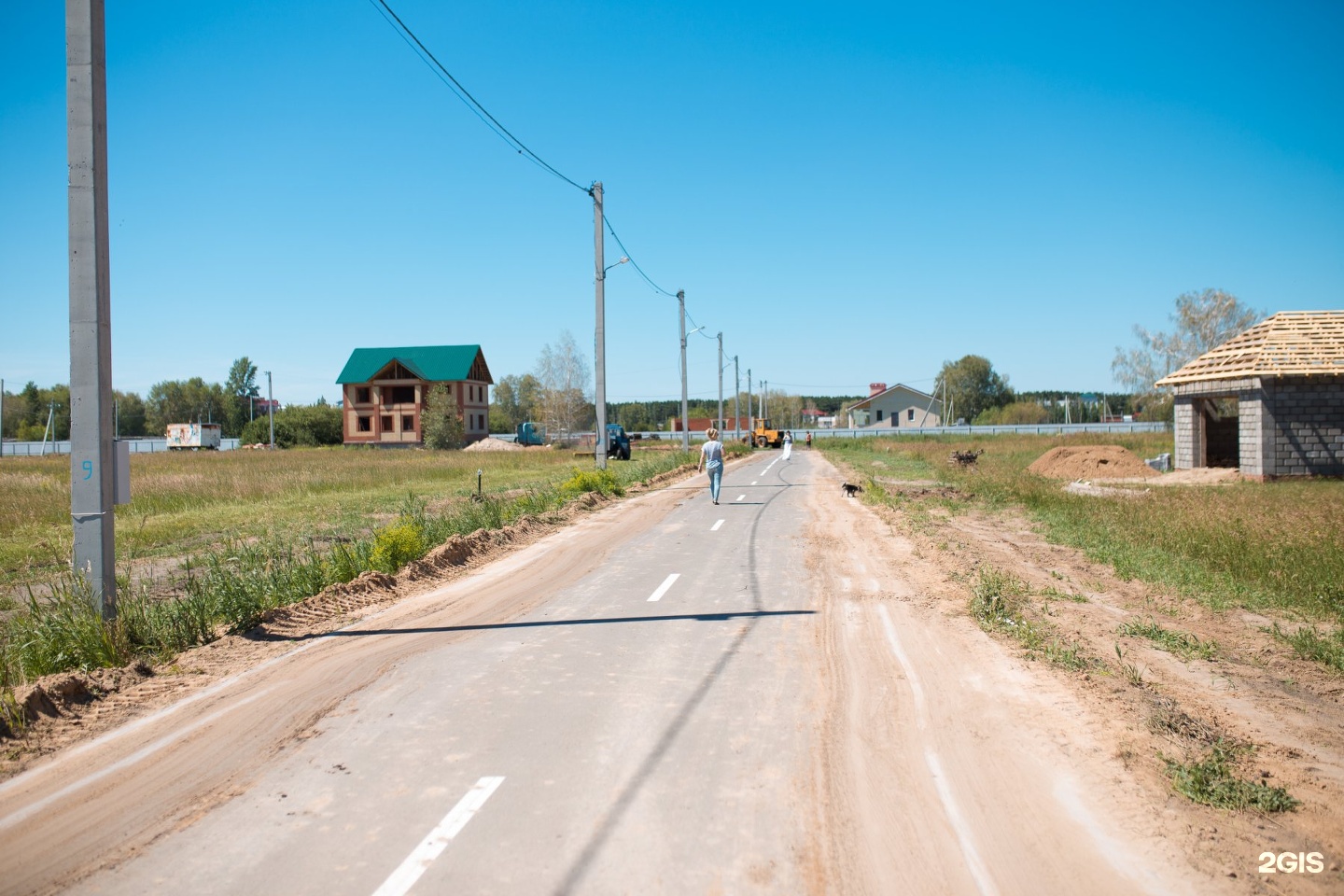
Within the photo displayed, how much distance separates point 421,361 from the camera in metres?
84.6

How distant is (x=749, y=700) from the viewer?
20.2 ft

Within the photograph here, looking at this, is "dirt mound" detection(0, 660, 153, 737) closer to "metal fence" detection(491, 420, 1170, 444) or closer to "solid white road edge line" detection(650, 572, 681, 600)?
"solid white road edge line" detection(650, 572, 681, 600)

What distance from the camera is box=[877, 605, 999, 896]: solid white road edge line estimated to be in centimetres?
376

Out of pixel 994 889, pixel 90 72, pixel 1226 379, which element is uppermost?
pixel 90 72

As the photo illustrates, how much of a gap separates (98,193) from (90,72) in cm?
105

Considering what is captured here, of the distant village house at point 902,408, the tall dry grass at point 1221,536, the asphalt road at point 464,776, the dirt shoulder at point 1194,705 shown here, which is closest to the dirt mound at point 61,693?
the asphalt road at point 464,776

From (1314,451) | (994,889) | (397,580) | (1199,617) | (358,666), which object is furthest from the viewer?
(1314,451)

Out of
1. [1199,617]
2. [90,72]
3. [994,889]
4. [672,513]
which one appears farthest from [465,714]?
[672,513]

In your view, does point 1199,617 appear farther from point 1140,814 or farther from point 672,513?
point 672,513

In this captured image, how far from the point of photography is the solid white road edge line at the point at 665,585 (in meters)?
10.1

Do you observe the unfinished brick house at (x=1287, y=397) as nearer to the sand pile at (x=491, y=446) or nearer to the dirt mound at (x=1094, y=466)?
the dirt mound at (x=1094, y=466)

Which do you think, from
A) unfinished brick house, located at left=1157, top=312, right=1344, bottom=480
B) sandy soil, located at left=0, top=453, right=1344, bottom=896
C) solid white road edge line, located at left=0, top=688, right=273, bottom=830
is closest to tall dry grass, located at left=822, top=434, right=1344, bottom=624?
sandy soil, located at left=0, top=453, right=1344, bottom=896

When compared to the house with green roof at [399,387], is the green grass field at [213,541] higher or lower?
lower

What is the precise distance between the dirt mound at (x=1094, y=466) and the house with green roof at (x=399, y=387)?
190 ft
